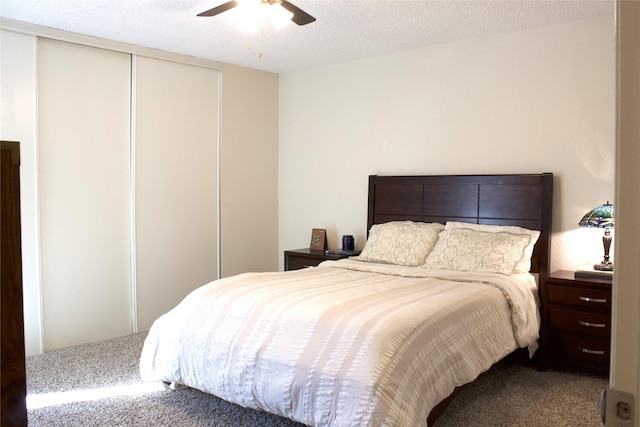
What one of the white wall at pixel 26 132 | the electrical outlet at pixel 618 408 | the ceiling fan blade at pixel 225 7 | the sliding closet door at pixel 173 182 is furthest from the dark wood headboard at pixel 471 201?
the electrical outlet at pixel 618 408

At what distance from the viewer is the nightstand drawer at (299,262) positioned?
467 centimetres

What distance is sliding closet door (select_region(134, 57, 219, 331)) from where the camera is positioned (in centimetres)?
441

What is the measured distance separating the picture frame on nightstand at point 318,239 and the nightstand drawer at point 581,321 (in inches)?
85.9

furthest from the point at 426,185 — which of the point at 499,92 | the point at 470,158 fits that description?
the point at 499,92

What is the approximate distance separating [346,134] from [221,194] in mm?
1336

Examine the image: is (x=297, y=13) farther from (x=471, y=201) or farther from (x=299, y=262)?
(x=299, y=262)

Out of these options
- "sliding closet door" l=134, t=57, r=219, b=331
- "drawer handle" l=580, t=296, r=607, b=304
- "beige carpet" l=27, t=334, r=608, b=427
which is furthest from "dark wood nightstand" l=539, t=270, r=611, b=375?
"sliding closet door" l=134, t=57, r=219, b=331

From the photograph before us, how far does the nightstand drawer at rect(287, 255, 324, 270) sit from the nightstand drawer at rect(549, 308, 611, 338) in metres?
2.02

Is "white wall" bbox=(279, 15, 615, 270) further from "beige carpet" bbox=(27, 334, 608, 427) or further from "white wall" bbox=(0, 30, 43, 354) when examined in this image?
"white wall" bbox=(0, 30, 43, 354)

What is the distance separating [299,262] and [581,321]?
2398 mm

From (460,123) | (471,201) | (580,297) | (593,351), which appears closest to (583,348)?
(593,351)

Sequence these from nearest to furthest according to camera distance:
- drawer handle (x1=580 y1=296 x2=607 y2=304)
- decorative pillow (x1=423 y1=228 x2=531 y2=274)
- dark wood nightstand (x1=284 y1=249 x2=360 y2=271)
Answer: drawer handle (x1=580 y1=296 x2=607 y2=304)
decorative pillow (x1=423 y1=228 x2=531 y2=274)
dark wood nightstand (x1=284 y1=249 x2=360 y2=271)

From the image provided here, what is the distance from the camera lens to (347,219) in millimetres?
4961

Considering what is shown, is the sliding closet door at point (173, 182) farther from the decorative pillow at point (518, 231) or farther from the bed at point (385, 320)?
the decorative pillow at point (518, 231)
